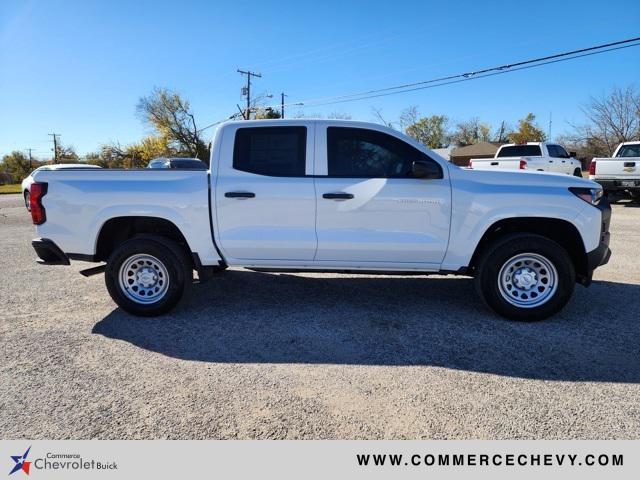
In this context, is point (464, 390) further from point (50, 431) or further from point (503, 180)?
point (50, 431)

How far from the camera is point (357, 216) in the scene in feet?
14.6

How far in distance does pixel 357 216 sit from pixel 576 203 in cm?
203

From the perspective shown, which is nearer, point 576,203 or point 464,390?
point 464,390

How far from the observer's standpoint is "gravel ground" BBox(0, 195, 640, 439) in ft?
9.21

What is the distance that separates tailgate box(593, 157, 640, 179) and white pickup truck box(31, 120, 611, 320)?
1217 cm

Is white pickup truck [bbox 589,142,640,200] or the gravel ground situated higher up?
white pickup truck [bbox 589,142,640,200]

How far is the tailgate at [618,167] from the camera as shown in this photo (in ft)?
47.3

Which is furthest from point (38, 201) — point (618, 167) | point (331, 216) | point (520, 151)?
point (520, 151)

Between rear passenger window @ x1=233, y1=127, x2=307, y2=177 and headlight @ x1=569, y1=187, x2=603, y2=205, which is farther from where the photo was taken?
rear passenger window @ x1=233, y1=127, x2=307, y2=177
